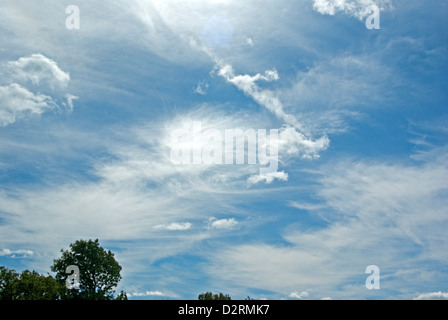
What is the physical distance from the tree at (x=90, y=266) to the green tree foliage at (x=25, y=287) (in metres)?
4.03

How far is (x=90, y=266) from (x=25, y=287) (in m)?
11.8

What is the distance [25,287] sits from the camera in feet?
214

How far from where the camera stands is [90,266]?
73.0 meters

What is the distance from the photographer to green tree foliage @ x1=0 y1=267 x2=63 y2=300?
210ft

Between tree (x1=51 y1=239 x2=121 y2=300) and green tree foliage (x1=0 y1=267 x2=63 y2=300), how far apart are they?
4.03 m

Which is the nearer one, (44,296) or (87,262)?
(44,296)

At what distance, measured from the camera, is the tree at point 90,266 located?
71.1 meters

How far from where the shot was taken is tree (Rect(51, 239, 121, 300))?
233 ft
